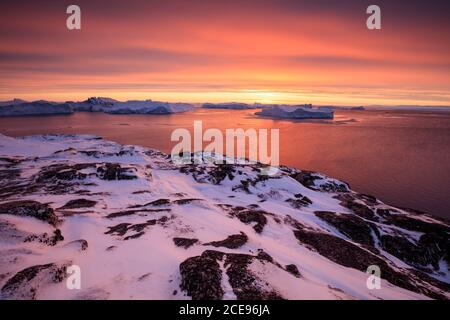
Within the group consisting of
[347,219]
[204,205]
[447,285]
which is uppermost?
[204,205]

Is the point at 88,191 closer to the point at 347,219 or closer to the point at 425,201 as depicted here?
the point at 347,219

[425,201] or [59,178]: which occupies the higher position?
[59,178]

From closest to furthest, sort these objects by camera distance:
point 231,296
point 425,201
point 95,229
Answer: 1. point 231,296
2. point 95,229
3. point 425,201

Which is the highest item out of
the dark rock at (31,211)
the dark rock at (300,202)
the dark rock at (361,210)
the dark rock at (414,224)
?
the dark rock at (31,211)

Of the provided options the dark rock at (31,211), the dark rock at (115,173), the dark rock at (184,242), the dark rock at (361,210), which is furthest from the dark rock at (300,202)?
the dark rock at (31,211)

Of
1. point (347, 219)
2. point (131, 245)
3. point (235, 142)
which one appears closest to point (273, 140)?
point (235, 142)

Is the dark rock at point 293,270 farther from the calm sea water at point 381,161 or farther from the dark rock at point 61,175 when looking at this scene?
the calm sea water at point 381,161
